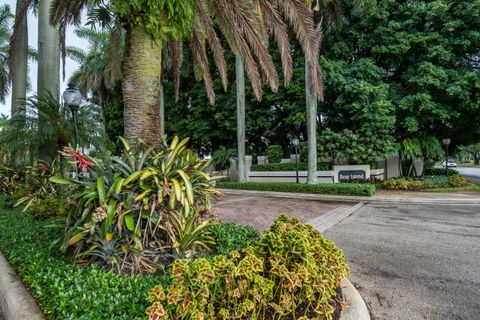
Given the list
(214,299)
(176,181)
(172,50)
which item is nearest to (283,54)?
(172,50)

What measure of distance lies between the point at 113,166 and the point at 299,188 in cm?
1056

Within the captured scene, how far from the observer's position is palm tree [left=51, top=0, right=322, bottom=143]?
12.1 ft

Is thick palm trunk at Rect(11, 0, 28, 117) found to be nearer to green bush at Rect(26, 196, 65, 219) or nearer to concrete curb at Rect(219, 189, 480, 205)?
green bush at Rect(26, 196, 65, 219)

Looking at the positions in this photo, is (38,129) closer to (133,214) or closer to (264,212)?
(133,214)

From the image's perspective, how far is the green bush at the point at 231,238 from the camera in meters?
3.31

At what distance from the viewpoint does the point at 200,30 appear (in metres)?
5.74

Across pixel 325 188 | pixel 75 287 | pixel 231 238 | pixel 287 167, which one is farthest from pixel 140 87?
pixel 287 167

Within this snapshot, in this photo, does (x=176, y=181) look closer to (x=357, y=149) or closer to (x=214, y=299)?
(x=214, y=299)

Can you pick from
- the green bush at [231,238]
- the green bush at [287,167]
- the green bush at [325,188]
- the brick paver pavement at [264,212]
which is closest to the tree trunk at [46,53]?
the brick paver pavement at [264,212]

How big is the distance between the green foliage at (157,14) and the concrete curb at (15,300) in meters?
3.34

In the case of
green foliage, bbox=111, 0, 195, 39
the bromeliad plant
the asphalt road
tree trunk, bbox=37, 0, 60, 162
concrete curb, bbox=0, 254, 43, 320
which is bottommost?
the asphalt road

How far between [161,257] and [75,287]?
93 centimetres

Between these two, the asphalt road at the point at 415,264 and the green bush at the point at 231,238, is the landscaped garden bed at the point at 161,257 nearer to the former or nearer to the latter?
the green bush at the point at 231,238

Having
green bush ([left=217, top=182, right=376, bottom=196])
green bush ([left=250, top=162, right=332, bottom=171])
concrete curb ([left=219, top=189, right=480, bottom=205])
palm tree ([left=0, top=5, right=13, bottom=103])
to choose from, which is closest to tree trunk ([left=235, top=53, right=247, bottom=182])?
green bush ([left=217, top=182, right=376, bottom=196])
